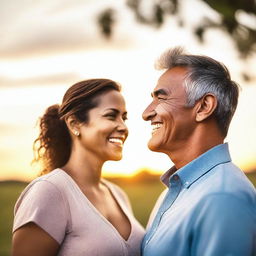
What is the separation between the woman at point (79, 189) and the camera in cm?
238

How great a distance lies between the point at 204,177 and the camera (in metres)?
1.97

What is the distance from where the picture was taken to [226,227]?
1682 millimetres

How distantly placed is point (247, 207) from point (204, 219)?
0.15 metres

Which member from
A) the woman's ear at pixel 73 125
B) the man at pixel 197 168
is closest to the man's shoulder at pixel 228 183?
the man at pixel 197 168

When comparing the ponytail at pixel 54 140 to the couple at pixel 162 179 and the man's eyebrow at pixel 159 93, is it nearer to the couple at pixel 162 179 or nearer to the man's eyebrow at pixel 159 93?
the couple at pixel 162 179

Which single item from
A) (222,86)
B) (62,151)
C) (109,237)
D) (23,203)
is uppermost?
(222,86)

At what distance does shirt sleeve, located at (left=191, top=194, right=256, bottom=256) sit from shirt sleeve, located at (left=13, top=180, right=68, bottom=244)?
83 centimetres

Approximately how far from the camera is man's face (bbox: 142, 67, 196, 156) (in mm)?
2133

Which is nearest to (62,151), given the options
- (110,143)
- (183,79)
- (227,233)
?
(110,143)

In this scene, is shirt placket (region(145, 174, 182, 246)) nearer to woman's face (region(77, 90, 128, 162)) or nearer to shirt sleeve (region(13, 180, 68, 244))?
shirt sleeve (region(13, 180, 68, 244))

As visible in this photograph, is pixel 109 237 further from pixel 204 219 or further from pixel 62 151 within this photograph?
pixel 204 219

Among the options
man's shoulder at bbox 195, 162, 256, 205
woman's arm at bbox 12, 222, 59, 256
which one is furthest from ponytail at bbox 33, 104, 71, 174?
man's shoulder at bbox 195, 162, 256, 205

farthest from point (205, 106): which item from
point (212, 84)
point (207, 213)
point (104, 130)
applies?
point (104, 130)

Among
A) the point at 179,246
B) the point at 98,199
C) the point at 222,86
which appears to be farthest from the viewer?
the point at 98,199
